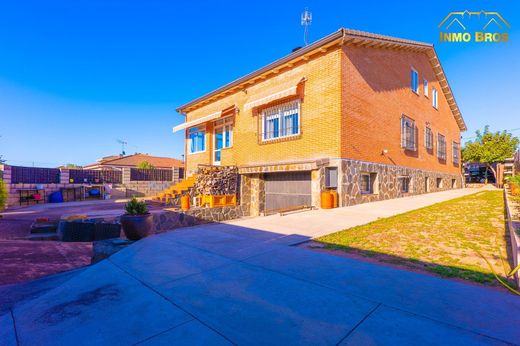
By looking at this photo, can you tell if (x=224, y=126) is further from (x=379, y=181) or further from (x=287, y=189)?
(x=379, y=181)

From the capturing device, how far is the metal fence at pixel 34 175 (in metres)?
18.2

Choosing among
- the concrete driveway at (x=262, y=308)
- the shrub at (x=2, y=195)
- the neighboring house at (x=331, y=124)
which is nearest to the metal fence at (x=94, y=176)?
the shrub at (x=2, y=195)

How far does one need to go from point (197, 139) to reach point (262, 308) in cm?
1834

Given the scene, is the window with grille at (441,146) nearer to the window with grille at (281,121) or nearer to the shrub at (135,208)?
the window with grille at (281,121)

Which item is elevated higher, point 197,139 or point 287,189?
point 197,139

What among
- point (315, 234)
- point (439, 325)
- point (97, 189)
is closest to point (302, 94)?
point (315, 234)

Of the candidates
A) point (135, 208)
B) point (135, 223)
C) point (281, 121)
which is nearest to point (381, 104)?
point (281, 121)

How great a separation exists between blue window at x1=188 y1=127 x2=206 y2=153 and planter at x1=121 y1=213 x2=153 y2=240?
1290 centimetres

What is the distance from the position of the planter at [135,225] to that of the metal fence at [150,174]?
59.3 ft

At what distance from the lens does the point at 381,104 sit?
14.0 m

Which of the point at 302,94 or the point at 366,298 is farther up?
the point at 302,94

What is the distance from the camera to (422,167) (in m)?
18.0

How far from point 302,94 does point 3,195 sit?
15.8 m

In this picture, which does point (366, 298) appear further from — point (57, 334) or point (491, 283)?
point (57, 334)
